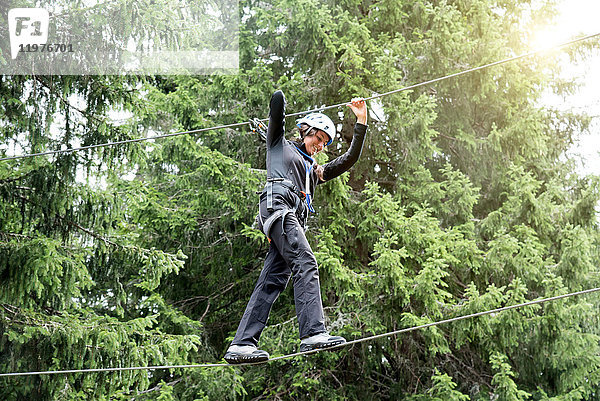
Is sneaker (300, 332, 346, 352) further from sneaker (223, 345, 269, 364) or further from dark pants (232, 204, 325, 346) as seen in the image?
sneaker (223, 345, 269, 364)

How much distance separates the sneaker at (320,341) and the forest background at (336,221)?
3760 millimetres

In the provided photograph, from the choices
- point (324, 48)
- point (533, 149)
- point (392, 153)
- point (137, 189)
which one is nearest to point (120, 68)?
point (137, 189)

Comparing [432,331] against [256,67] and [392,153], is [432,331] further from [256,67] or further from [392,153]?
[256,67]

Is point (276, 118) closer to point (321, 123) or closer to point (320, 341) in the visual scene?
point (321, 123)

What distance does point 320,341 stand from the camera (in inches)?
160

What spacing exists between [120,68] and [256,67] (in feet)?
9.16

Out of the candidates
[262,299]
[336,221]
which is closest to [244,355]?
[262,299]

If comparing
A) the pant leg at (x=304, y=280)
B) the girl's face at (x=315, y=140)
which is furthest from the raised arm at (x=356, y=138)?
the pant leg at (x=304, y=280)

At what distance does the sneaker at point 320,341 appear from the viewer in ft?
13.2

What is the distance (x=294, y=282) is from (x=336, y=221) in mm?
5328

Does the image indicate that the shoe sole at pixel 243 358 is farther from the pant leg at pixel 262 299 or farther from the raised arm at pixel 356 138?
the raised arm at pixel 356 138

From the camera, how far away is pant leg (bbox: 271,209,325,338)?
4180mm

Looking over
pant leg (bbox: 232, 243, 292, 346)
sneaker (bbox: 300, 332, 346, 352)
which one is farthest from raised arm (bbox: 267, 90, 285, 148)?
sneaker (bbox: 300, 332, 346, 352)

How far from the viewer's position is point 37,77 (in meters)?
7.55
